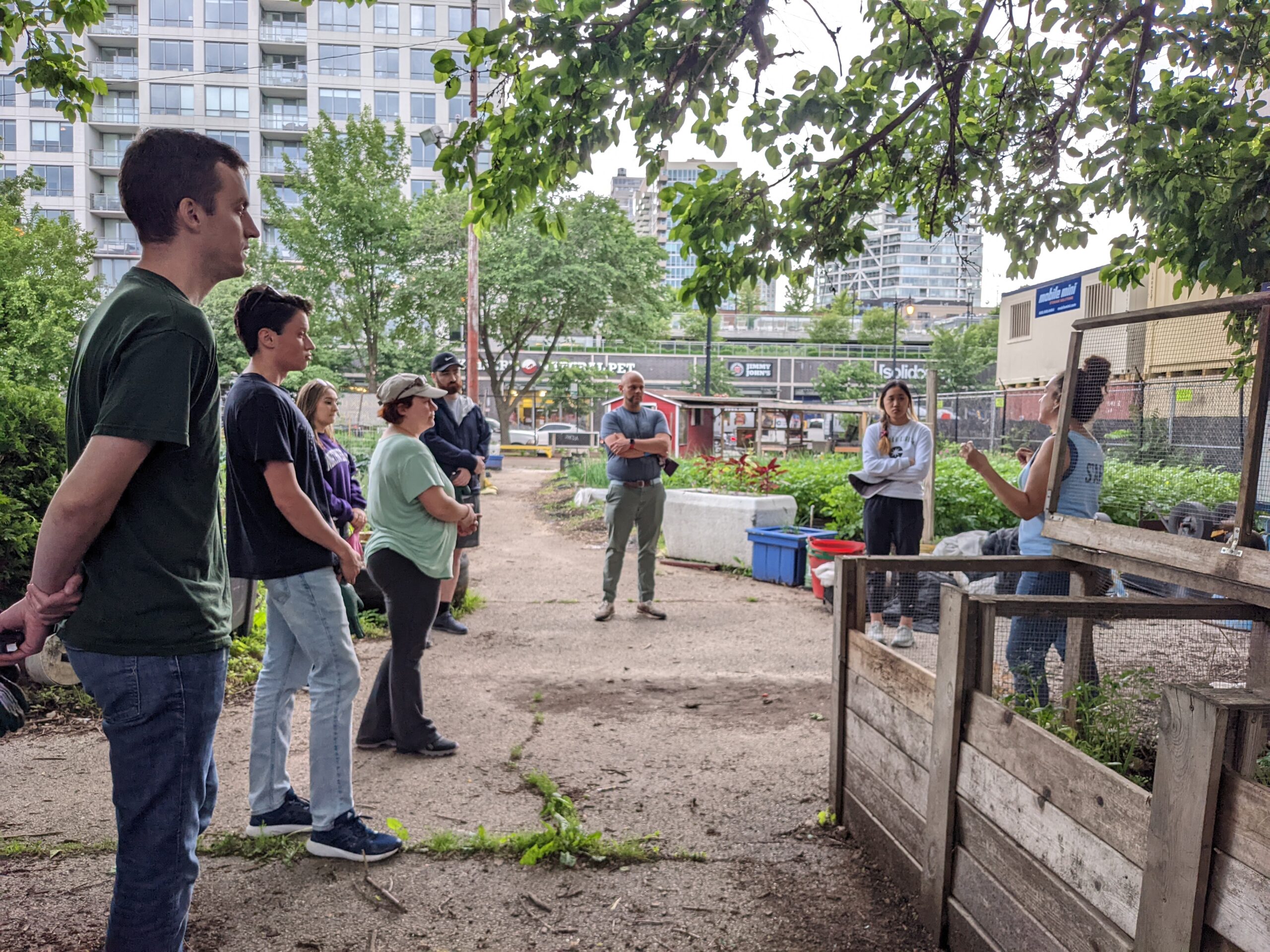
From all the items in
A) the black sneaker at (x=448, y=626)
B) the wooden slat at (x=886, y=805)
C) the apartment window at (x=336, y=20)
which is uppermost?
the apartment window at (x=336, y=20)

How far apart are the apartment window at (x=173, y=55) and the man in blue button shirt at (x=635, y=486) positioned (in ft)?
208

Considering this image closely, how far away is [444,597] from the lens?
23.2ft

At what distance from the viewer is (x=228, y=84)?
59.3 metres

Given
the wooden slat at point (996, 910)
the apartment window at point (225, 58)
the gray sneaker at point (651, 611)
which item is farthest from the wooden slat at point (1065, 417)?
the apartment window at point (225, 58)

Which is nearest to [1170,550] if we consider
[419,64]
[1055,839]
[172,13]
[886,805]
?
[1055,839]

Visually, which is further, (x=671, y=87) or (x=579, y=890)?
(x=671, y=87)

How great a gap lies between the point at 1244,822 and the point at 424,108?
67.4 m

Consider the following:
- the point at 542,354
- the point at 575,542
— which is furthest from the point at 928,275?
the point at 575,542

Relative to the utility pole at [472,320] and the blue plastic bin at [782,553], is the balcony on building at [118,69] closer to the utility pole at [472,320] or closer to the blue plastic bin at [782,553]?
the utility pole at [472,320]

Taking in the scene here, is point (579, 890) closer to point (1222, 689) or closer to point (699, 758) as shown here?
point (699, 758)

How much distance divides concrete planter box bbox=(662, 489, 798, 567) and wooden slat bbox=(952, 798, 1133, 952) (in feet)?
24.7

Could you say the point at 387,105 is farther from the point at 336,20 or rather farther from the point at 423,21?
the point at 336,20

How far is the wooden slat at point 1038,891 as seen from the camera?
82.7 inches

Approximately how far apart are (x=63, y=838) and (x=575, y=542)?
1000 centimetres
